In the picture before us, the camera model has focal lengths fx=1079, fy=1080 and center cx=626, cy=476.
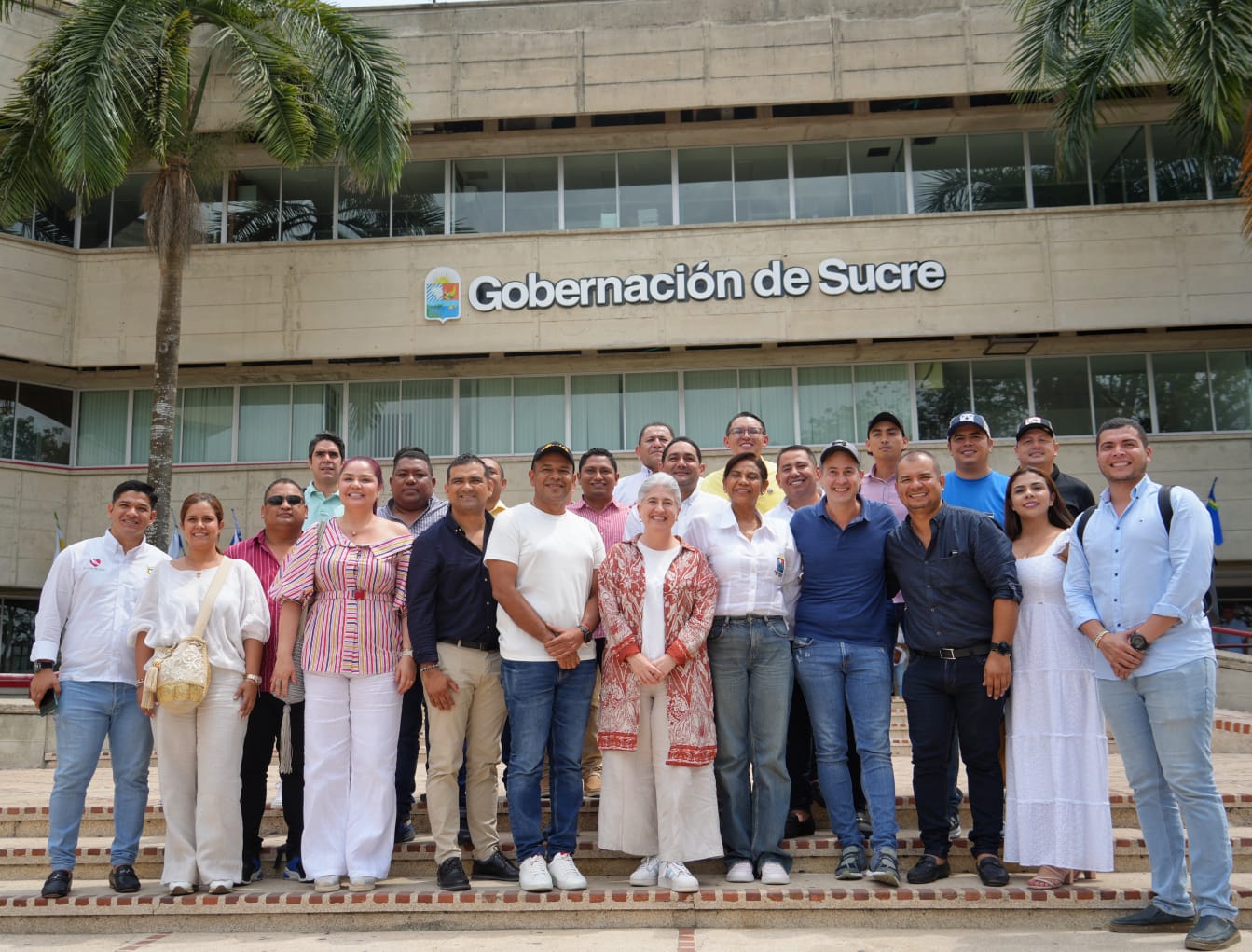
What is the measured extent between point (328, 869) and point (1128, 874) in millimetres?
4177

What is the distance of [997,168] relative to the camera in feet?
61.4

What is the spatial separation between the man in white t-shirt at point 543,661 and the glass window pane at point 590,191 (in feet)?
45.5

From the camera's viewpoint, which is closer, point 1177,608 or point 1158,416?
point 1177,608

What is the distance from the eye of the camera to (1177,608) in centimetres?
489

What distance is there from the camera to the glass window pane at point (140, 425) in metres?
19.4

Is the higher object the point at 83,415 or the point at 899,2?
the point at 899,2

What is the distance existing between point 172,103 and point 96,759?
10783 millimetres

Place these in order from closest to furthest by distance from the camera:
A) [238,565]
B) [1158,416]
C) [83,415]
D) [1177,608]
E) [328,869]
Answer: [1177,608]
[328,869]
[238,565]
[1158,416]
[83,415]

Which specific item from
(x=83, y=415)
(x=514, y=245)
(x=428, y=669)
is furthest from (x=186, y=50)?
(x=428, y=669)

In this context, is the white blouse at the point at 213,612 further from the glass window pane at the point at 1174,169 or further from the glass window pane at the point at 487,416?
the glass window pane at the point at 1174,169

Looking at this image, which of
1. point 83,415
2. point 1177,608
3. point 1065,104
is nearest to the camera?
point 1177,608

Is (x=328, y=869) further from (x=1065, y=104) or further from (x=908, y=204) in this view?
(x=908, y=204)

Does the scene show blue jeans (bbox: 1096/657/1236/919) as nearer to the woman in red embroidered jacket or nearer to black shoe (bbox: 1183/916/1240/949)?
black shoe (bbox: 1183/916/1240/949)

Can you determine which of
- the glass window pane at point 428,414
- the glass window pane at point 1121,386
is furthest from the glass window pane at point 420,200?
the glass window pane at point 1121,386
